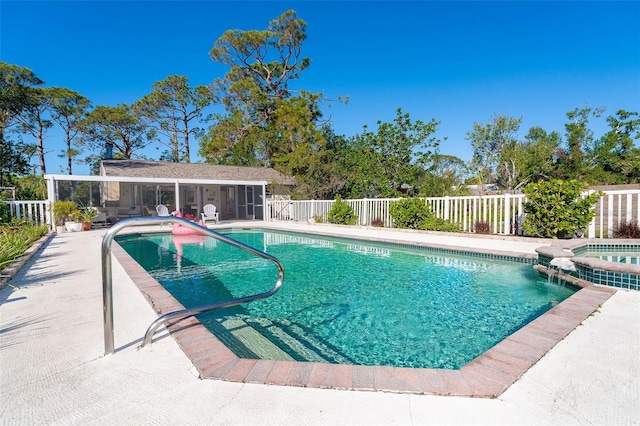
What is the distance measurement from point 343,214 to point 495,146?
21.6 metres

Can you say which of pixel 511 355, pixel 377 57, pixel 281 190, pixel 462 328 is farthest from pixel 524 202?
pixel 377 57

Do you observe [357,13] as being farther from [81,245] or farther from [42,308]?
[42,308]

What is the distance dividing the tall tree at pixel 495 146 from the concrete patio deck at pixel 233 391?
26859mm

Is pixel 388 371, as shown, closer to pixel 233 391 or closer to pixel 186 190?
pixel 233 391

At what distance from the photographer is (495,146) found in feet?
95.1

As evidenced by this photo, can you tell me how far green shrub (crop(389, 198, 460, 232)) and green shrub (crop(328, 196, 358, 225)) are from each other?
2690 millimetres

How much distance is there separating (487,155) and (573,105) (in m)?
10.1

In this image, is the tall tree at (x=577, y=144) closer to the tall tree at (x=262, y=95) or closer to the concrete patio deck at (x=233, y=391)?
the tall tree at (x=262, y=95)

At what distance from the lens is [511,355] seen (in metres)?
2.29

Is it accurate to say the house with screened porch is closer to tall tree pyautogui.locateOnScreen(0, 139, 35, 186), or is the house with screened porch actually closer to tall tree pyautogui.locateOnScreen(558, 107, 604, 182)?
tall tree pyautogui.locateOnScreen(0, 139, 35, 186)

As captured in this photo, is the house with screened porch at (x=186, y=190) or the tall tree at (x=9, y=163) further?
the house with screened porch at (x=186, y=190)

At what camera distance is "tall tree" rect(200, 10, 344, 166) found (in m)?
27.2

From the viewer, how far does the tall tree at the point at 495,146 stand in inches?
1040

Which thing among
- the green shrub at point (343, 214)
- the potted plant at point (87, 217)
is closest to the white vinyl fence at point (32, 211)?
the potted plant at point (87, 217)
